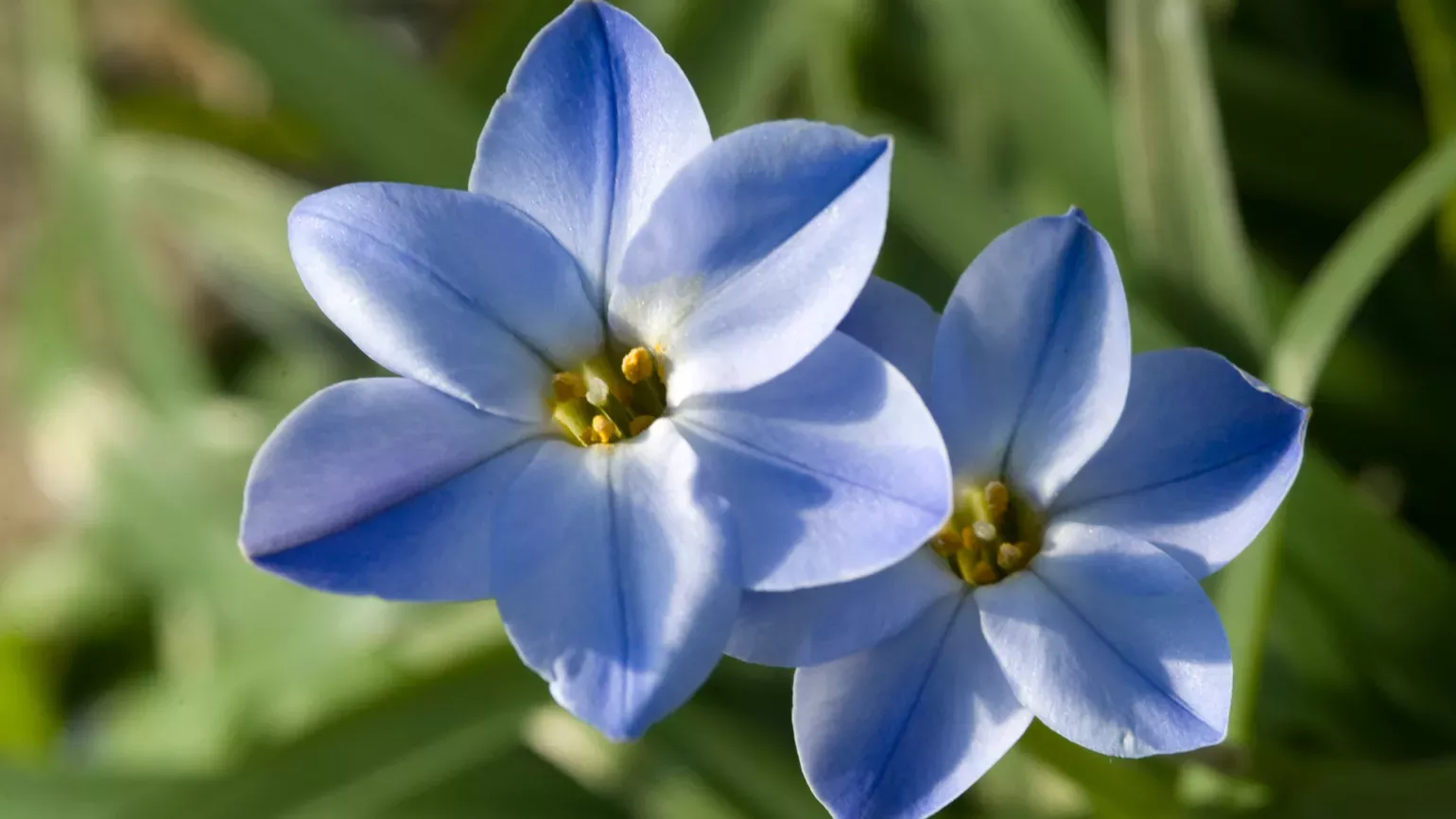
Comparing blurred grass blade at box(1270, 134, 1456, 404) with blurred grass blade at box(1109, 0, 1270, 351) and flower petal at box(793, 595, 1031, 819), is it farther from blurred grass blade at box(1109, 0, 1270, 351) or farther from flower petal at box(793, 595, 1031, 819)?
flower petal at box(793, 595, 1031, 819)

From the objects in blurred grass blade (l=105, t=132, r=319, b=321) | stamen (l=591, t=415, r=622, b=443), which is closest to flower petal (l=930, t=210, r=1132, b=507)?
stamen (l=591, t=415, r=622, b=443)

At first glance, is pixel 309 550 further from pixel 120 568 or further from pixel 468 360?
pixel 120 568

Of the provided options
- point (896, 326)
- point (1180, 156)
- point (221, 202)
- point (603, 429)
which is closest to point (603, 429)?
point (603, 429)

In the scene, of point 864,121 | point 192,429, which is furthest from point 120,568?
point 864,121

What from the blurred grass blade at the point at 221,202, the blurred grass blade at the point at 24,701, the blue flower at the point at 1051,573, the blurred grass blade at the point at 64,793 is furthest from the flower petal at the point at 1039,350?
the blurred grass blade at the point at 24,701

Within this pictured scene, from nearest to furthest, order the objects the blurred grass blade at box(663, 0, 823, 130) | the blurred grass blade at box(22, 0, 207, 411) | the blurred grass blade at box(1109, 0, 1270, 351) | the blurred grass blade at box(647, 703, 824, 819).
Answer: the blurred grass blade at box(1109, 0, 1270, 351) < the blurred grass blade at box(647, 703, 824, 819) < the blurred grass blade at box(663, 0, 823, 130) < the blurred grass blade at box(22, 0, 207, 411)

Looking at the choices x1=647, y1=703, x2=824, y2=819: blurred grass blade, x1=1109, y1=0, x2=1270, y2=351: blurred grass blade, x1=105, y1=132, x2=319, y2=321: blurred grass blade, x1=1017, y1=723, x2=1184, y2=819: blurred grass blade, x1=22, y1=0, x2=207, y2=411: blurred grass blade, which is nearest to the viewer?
x1=1017, y1=723, x2=1184, y2=819: blurred grass blade
